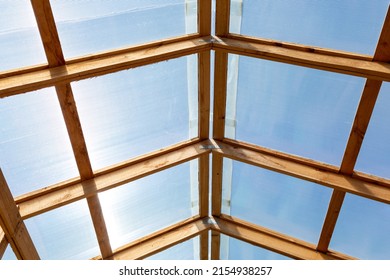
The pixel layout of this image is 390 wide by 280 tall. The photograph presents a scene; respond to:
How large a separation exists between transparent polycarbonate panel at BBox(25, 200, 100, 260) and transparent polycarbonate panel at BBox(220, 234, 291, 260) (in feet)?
5.49

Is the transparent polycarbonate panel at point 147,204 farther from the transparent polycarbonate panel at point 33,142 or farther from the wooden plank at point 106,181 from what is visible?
the transparent polycarbonate panel at point 33,142

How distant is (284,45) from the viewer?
297 centimetres

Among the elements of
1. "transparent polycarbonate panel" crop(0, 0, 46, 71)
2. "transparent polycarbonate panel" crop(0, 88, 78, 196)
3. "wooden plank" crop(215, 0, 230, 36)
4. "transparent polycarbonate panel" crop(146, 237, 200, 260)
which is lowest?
"transparent polycarbonate panel" crop(146, 237, 200, 260)

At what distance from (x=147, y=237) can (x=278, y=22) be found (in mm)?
2773

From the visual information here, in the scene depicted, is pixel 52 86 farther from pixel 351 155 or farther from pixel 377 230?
pixel 377 230

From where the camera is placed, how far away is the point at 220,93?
3.49m

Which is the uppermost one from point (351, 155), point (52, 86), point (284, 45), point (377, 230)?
point (284, 45)

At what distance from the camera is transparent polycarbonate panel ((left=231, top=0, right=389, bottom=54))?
8.47 feet

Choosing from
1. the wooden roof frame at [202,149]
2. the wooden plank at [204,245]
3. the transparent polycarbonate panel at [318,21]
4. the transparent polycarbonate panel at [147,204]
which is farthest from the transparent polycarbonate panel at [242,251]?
the transparent polycarbonate panel at [318,21]

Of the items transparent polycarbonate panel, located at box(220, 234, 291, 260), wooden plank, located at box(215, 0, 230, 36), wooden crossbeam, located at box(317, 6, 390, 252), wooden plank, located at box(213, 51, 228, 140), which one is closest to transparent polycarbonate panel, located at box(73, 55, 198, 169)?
wooden plank, located at box(213, 51, 228, 140)

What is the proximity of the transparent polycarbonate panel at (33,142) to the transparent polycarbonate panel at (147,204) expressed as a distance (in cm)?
63

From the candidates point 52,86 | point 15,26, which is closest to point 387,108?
point 52,86

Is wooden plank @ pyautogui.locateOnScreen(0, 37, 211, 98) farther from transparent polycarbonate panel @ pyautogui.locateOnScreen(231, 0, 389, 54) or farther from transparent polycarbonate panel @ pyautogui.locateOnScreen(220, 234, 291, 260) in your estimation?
transparent polycarbonate panel @ pyautogui.locateOnScreen(220, 234, 291, 260)

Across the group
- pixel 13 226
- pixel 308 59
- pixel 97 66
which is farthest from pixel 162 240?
pixel 308 59
